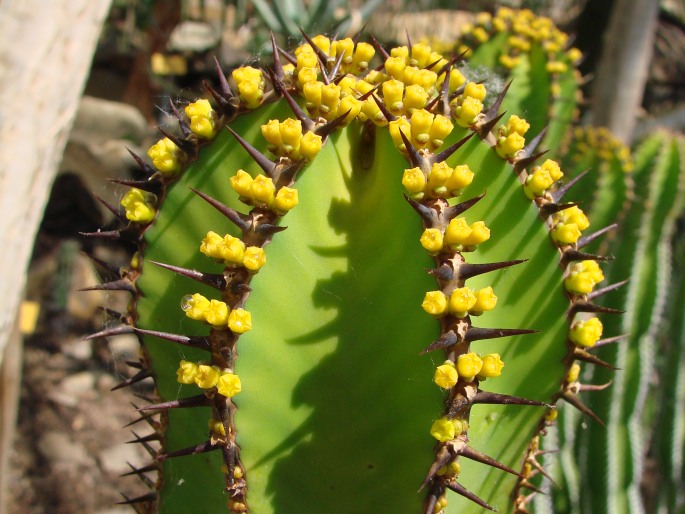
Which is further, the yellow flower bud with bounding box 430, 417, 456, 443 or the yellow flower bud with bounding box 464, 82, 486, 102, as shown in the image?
the yellow flower bud with bounding box 464, 82, 486, 102

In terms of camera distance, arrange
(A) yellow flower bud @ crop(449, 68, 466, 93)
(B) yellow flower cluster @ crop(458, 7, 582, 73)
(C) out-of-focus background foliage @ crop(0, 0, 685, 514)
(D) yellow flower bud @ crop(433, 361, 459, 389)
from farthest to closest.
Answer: (C) out-of-focus background foliage @ crop(0, 0, 685, 514) < (B) yellow flower cluster @ crop(458, 7, 582, 73) < (A) yellow flower bud @ crop(449, 68, 466, 93) < (D) yellow flower bud @ crop(433, 361, 459, 389)

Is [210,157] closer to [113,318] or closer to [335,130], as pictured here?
[335,130]

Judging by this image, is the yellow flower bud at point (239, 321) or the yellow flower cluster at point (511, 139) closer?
the yellow flower bud at point (239, 321)

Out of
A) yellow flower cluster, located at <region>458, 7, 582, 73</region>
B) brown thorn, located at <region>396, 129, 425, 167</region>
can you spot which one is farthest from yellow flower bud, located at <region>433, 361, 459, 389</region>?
yellow flower cluster, located at <region>458, 7, 582, 73</region>

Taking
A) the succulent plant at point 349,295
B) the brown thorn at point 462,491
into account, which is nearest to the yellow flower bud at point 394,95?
the succulent plant at point 349,295

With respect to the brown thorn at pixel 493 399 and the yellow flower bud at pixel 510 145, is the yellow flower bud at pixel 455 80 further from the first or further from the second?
the brown thorn at pixel 493 399

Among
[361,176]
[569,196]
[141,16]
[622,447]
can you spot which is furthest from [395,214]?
[141,16]

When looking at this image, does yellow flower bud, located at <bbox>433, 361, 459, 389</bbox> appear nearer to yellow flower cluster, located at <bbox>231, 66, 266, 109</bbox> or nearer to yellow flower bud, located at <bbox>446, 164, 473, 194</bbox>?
yellow flower bud, located at <bbox>446, 164, 473, 194</bbox>
